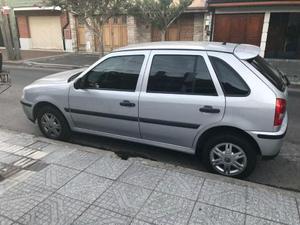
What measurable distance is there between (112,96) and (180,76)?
1.07m

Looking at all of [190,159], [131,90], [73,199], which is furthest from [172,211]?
[131,90]

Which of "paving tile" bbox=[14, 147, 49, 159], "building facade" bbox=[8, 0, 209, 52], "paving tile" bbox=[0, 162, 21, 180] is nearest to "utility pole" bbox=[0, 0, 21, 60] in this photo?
"building facade" bbox=[8, 0, 209, 52]

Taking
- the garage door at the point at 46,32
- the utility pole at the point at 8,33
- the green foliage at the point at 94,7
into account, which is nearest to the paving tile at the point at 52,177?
the green foliage at the point at 94,7

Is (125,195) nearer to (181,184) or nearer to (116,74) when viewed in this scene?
(181,184)

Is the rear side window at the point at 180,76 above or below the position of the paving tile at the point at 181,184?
above

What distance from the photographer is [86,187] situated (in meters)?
3.51

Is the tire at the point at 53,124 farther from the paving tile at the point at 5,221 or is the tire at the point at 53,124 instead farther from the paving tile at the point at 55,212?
the paving tile at the point at 5,221

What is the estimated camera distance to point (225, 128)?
3.73 metres

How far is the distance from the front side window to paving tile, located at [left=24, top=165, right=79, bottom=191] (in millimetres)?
1329

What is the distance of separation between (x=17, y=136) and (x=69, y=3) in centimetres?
870

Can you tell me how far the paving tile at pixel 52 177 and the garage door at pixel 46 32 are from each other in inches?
729

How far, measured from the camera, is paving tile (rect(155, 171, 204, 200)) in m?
3.38

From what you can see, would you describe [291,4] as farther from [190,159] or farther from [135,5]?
[190,159]

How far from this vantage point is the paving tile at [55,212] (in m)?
2.94
